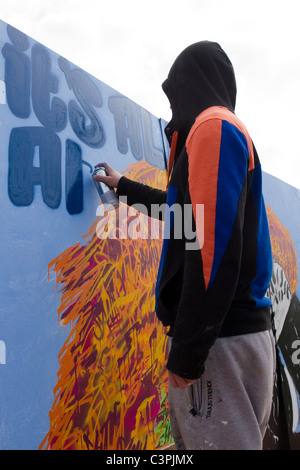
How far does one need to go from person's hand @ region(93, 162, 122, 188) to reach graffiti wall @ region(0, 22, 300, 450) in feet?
0.18

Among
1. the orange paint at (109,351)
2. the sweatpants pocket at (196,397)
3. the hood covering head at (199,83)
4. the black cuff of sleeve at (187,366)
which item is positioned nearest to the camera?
the black cuff of sleeve at (187,366)

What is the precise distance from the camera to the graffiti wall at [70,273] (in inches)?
51.8

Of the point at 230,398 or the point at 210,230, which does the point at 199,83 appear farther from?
the point at 230,398

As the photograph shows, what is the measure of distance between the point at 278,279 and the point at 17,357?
9.46ft

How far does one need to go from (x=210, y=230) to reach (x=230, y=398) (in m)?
0.48

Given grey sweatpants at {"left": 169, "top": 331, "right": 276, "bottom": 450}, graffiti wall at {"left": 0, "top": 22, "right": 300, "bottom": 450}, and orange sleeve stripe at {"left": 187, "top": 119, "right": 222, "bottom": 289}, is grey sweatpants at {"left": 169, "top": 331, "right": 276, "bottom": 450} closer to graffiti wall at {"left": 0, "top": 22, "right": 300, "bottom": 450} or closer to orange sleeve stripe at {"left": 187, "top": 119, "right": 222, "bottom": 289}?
orange sleeve stripe at {"left": 187, "top": 119, "right": 222, "bottom": 289}

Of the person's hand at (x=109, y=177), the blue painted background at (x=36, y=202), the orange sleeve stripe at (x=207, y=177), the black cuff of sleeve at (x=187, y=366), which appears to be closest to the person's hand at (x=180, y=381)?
the black cuff of sleeve at (x=187, y=366)

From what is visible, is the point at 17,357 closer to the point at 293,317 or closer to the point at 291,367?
the point at 291,367

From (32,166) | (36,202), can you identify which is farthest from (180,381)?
(32,166)

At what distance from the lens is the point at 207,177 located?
103cm

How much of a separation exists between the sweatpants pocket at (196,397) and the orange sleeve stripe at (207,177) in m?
0.33

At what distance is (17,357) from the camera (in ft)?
4.20

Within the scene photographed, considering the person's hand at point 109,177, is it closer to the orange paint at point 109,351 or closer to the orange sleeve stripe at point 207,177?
the orange paint at point 109,351
